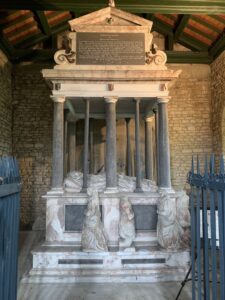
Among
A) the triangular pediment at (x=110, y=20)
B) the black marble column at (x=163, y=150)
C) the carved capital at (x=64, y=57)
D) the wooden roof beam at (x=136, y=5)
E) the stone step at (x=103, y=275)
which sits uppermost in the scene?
the wooden roof beam at (x=136, y=5)

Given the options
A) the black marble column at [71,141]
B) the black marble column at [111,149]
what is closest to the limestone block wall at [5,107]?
the black marble column at [71,141]

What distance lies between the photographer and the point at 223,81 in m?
6.87

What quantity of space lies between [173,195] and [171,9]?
3604mm

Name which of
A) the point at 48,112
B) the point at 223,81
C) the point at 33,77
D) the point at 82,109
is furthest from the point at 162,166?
the point at 33,77

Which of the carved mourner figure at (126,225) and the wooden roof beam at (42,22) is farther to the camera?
the wooden roof beam at (42,22)

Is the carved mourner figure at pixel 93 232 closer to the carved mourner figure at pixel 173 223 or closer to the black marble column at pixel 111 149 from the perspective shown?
the black marble column at pixel 111 149

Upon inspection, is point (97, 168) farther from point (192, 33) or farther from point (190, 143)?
point (192, 33)

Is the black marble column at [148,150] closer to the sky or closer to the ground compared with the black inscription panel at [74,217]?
closer to the sky

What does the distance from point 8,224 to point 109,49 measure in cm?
360

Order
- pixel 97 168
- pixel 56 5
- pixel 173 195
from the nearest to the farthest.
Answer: pixel 173 195, pixel 56 5, pixel 97 168

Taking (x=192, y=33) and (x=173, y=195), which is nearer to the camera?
(x=173, y=195)

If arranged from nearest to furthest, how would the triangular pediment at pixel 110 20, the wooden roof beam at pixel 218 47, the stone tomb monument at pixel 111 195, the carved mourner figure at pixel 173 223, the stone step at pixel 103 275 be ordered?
the stone step at pixel 103 275, the stone tomb monument at pixel 111 195, the carved mourner figure at pixel 173 223, the triangular pediment at pixel 110 20, the wooden roof beam at pixel 218 47

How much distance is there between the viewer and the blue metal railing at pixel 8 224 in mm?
1615

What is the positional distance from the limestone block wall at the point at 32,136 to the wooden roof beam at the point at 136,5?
90.6 inches
